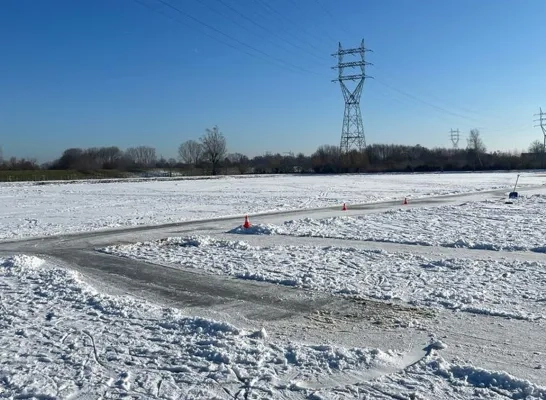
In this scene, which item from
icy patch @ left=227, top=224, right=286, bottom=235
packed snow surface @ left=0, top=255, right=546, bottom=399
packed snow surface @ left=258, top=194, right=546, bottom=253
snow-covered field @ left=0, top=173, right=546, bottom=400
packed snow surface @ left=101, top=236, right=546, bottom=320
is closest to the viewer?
packed snow surface @ left=0, top=255, right=546, bottom=399

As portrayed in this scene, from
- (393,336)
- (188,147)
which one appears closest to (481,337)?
(393,336)

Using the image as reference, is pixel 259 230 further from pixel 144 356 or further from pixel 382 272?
pixel 144 356

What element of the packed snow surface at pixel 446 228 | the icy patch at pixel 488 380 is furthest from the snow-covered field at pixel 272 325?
the packed snow surface at pixel 446 228

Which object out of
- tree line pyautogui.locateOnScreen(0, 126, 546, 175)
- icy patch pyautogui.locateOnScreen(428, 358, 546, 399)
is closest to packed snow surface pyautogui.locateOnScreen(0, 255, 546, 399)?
icy patch pyautogui.locateOnScreen(428, 358, 546, 399)

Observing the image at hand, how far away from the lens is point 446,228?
64.2ft

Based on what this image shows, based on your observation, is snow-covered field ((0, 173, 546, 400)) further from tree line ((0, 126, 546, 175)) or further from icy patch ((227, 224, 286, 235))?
tree line ((0, 126, 546, 175))

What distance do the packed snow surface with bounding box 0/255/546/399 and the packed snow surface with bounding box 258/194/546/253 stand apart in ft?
32.0

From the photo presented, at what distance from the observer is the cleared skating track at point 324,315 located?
6.93 meters

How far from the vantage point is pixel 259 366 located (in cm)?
628

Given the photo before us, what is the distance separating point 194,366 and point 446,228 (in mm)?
15017

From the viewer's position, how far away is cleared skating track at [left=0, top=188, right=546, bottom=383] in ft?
22.7

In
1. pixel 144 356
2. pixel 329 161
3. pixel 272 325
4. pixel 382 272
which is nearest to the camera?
pixel 144 356

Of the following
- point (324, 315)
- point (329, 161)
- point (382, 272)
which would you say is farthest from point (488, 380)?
point (329, 161)

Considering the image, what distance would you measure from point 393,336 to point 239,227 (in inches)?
545
